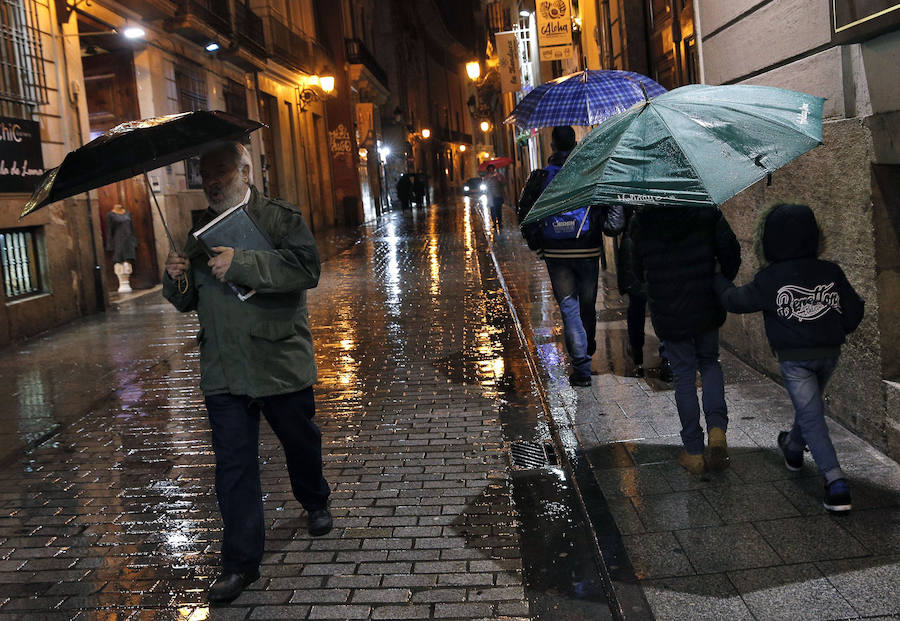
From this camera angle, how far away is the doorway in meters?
16.8

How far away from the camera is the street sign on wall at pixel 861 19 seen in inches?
177

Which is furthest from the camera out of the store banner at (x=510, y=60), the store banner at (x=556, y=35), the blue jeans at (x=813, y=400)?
the store banner at (x=510, y=60)

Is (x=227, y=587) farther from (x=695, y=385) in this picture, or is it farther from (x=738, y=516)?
(x=695, y=385)

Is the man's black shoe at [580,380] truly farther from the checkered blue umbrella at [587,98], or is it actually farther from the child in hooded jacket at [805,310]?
the child in hooded jacket at [805,310]

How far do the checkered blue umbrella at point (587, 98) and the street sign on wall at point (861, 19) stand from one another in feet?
7.57

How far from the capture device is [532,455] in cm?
542

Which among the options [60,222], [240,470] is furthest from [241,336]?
[60,222]

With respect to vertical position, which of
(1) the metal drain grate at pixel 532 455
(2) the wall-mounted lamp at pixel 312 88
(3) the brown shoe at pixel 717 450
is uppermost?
(2) the wall-mounted lamp at pixel 312 88

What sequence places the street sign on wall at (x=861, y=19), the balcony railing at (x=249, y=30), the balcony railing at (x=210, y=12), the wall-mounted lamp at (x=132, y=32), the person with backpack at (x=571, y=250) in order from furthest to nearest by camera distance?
1. the balcony railing at (x=249, y=30)
2. the balcony railing at (x=210, y=12)
3. the wall-mounted lamp at (x=132, y=32)
4. the person with backpack at (x=571, y=250)
5. the street sign on wall at (x=861, y=19)

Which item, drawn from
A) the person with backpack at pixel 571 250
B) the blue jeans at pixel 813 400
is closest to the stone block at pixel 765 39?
the person with backpack at pixel 571 250

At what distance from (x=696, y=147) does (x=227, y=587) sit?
2.69 metres

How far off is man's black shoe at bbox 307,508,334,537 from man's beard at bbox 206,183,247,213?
1535 millimetres

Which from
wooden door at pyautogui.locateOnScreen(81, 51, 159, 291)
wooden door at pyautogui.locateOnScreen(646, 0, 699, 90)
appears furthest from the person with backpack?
wooden door at pyautogui.locateOnScreen(81, 51, 159, 291)

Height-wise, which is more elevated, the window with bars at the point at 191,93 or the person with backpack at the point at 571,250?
the window with bars at the point at 191,93
